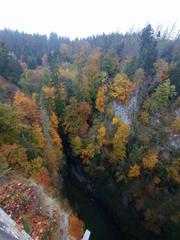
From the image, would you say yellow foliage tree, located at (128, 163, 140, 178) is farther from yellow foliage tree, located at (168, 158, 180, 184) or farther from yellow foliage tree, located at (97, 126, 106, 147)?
yellow foliage tree, located at (97, 126, 106, 147)

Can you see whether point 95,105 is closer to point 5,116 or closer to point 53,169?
point 53,169

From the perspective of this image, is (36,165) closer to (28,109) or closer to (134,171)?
(28,109)

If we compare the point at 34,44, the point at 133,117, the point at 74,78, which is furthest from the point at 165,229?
the point at 34,44

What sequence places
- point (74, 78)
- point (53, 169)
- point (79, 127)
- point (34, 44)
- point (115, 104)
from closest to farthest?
point (53, 169) → point (79, 127) → point (115, 104) → point (74, 78) → point (34, 44)

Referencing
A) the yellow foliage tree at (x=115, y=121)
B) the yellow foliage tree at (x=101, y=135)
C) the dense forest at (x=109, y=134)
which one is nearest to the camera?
the dense forest at (x=109, y=134)

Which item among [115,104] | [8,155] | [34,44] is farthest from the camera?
[34,44]

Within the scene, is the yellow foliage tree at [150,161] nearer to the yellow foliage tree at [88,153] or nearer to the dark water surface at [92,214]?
the yellow foliage tree at [88,153]

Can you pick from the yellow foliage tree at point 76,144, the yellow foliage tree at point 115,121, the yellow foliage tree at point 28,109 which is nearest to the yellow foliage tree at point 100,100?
the yellow foliage tree at point 115,121

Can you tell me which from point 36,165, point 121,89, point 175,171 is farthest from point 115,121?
point 36,165
